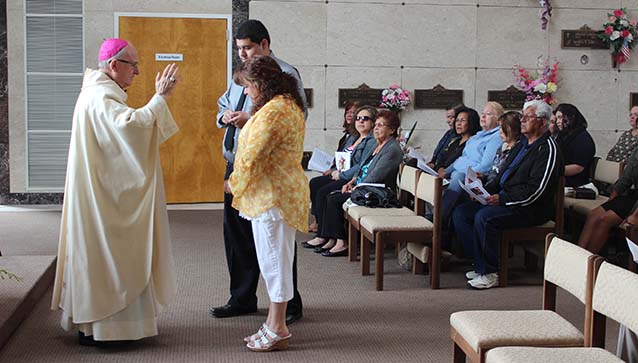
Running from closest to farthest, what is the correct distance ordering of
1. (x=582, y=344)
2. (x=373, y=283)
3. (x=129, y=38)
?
(x=582, y=344) → (x=373, y=283) → (x=129, y=38)

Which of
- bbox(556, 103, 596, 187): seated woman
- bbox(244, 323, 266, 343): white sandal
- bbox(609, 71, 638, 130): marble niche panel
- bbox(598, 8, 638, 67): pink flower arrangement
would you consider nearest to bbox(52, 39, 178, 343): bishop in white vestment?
bbox(244, 323, 266, 343): white sandal

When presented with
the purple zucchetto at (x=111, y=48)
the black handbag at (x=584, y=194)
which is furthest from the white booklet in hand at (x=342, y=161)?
the purple zucchetto at (x=111, y=48)

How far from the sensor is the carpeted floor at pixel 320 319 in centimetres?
425

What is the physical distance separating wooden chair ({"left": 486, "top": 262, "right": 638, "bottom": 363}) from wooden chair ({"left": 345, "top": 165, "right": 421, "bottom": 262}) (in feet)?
10.3

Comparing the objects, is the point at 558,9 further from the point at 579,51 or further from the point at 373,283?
the point at 373,283

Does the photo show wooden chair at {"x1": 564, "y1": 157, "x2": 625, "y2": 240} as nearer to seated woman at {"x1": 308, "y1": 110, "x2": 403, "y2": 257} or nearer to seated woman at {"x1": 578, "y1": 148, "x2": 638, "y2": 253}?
seated woman at {"x1": 578, "y1": 148, "x2": 638, "y2": 253}

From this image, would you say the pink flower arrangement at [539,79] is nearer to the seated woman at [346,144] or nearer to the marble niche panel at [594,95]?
the marble niche panel at [594,95]

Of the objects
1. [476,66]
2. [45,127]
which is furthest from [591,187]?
[45,127]

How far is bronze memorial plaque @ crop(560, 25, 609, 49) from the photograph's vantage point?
9.94 m

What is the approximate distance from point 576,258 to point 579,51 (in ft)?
23.9

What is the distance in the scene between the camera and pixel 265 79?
4.11 meters

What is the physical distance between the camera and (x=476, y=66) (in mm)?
9906

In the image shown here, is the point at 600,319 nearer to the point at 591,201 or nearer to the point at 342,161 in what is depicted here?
the point at 591,201

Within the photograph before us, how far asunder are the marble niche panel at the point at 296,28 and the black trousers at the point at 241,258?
494 centimetres
